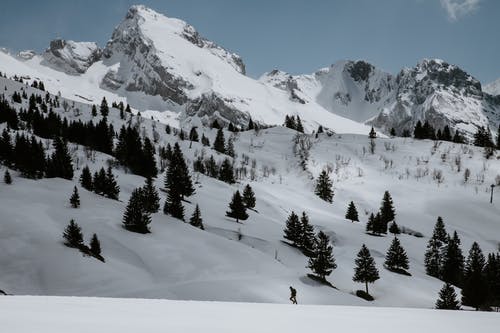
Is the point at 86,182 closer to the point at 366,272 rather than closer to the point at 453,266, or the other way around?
the point at 366,272

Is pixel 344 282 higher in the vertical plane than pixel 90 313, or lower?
lower

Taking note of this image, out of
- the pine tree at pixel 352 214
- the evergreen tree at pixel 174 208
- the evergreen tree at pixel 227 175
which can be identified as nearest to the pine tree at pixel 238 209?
the evergreen tree at pixel 174 208

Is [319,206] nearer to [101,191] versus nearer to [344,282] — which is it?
[344,282]

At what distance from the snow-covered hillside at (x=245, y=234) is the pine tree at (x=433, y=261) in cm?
183

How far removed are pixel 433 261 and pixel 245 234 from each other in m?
40.3

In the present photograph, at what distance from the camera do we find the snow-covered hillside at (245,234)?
34.4 metres

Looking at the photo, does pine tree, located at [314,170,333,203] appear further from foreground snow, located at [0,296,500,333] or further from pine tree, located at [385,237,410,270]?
foreground snow, located at [0,296,500,333]

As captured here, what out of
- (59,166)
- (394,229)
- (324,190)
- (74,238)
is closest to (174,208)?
(74,238)

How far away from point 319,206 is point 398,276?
149ft

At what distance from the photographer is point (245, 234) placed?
199ft

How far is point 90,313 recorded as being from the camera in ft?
22.9

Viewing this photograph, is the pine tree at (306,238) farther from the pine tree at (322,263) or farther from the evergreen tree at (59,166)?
the evergreen tree at (59,166)

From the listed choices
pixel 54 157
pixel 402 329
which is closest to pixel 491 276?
pixel 402 329

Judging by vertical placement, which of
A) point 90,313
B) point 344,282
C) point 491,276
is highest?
point 90,313
